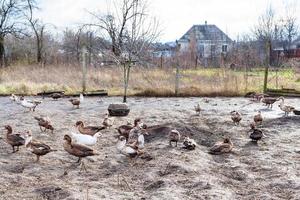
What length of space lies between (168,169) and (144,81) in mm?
15222

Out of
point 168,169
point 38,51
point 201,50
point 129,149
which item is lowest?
point 168,169

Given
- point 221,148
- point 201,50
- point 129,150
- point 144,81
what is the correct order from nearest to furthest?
point 129,150, point 221,148, point 144,81, point 201,50

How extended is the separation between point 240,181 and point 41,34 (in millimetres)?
35801

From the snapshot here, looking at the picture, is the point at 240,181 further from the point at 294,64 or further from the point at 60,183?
the point at 294,64

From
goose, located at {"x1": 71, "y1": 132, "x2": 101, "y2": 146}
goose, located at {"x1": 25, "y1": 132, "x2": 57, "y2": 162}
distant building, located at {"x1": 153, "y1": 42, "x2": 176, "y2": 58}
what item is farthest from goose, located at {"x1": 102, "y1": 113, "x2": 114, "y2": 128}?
distant building, located at {"x1": 153, "y1": 42, "x2": 176, "y2": 58}

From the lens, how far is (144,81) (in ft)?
74.0

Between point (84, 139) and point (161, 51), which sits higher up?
point (161, 51)

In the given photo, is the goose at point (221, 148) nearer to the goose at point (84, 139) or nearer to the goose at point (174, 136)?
the goose at point (174, 136)

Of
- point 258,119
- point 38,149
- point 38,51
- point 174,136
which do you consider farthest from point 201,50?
point 38,149

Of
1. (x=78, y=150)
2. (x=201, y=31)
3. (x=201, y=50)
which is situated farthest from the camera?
(x=201, y=31)

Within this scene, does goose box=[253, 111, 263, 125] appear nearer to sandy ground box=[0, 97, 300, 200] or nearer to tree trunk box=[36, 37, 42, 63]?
sandy ground box=[0, 97, 300, 200]

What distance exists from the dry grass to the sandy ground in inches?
343

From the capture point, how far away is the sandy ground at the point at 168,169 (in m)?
6.36

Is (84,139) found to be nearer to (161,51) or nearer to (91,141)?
(91,141)
